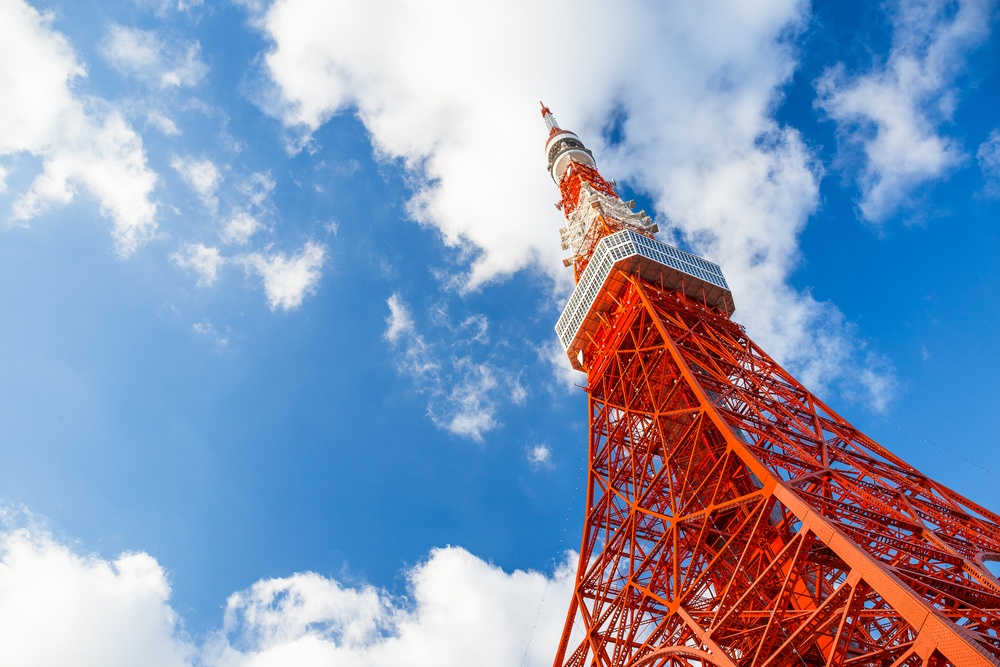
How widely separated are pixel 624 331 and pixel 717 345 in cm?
382

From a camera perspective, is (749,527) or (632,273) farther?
(632,273)

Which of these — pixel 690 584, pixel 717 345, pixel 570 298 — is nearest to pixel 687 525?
pixel 690 584

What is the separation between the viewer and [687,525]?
1981 cm

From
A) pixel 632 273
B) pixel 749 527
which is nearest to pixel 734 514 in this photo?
pixel 749 527

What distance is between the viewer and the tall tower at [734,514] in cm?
1295

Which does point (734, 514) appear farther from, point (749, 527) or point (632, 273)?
point (632, 273)

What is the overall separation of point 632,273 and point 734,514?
35.9 feet

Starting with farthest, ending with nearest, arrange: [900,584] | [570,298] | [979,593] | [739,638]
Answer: [570,298] → [739,638] → [979,593] → [900,584]

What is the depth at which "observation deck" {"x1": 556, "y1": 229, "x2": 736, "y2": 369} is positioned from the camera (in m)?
28.4

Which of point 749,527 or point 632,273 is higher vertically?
point 632,273

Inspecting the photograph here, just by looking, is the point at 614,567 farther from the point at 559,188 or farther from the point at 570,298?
the point at 559,188

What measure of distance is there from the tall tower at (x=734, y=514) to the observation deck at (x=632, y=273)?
0.22ft

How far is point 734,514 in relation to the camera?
69.4 ft

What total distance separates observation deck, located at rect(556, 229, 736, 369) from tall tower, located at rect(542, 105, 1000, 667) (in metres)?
0.07
